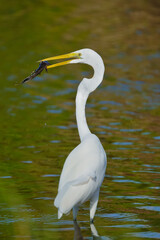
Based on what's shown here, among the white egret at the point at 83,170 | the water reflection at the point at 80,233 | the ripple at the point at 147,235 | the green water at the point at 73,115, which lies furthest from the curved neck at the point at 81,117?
the ripple at the point at 147,235

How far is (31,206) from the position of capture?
23.2ft

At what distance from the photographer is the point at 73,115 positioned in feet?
39.9

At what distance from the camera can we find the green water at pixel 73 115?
669 centimetres

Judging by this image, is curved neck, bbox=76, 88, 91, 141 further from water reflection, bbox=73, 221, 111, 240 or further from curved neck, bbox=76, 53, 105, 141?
water reflection, bbox=73, 221, 111, 240

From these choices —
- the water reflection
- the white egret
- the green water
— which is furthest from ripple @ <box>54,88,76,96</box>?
the water reflection

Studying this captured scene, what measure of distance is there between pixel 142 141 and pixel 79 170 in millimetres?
4297

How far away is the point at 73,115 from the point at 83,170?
604cm

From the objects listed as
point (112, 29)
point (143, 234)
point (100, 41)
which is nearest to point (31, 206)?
point (143, 234)

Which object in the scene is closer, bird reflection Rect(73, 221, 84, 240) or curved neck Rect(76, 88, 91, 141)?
bird reflection Rect(73, 221, 84, 240)

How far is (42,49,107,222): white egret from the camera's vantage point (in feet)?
19.4

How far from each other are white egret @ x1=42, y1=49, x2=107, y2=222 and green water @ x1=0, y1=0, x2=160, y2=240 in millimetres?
398

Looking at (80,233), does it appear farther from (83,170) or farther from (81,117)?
(81,117)

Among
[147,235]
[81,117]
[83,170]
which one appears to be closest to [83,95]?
[81,117]

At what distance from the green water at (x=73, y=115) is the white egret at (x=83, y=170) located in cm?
40
